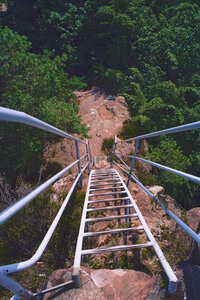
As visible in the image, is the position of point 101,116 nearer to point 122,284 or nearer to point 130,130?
point 130,130

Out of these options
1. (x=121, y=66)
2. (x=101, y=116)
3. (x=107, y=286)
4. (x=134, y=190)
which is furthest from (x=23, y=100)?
(x=121, y=66)

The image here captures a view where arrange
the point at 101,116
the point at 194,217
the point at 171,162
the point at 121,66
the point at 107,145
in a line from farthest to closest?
the point at 121,66 → the point at 101,116 → the point at 107,145 → the point at 171,162 → the point at 194,217

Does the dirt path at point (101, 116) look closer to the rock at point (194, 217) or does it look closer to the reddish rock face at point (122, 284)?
the rock at point (194, 217)

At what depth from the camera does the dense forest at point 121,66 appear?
570 centimetres

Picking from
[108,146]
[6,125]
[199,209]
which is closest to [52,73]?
[6,125]

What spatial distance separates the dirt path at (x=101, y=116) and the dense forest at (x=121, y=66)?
2.69 ft

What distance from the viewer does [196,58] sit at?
10.2 m

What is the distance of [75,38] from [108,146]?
9541 millimetres

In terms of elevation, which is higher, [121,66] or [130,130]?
[121,66]

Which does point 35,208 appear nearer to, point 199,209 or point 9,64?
point 199,209

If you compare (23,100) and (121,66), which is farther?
(121,66)

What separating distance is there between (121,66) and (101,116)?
5.19 meters

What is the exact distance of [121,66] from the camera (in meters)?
12.4

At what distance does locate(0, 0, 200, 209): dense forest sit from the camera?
18.7 ft
